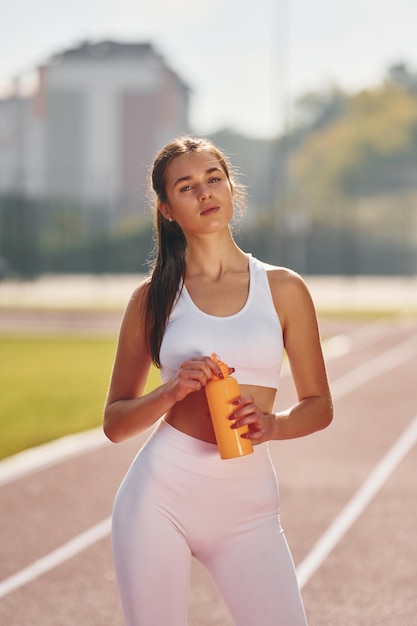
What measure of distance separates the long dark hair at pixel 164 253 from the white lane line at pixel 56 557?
10.1 ft

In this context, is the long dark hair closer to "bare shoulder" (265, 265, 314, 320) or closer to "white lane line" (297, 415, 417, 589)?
"bare shoulder" (265, 265, 314, 320)

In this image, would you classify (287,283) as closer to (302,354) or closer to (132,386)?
(302,354)

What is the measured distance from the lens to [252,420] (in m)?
3.20

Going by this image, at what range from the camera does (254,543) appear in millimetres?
3336

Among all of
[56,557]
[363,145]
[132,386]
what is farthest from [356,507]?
[363,145]

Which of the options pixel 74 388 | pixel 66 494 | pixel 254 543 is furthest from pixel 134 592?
Result: pixel 74 388

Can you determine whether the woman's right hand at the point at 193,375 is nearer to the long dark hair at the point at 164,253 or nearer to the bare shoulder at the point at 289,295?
the long dark hair at the point at 164,253

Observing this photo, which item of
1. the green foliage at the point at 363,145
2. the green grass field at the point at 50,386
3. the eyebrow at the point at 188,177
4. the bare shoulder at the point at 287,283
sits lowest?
the green foliage at the point at 363,145

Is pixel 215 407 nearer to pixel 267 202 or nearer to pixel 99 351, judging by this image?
pixel 99 351

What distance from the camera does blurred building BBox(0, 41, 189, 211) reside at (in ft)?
223

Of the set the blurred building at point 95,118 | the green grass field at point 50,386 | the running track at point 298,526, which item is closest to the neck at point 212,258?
the running track at point 298,526

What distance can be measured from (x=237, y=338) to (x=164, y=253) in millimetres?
393

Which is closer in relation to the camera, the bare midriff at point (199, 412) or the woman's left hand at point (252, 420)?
the woman's left hand at point (252, 420)

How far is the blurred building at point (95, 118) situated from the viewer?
67.9m
